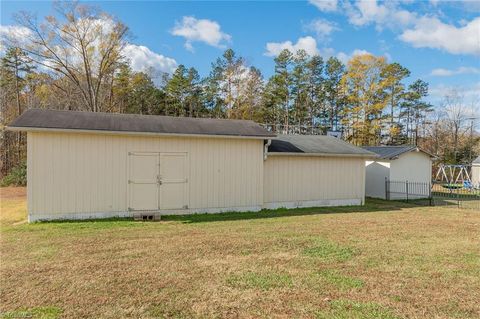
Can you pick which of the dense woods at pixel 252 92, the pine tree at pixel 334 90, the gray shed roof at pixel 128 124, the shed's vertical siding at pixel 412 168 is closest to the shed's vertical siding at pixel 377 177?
the shed's vertical siding at pixel 412 168

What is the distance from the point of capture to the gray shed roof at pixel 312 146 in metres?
11.9

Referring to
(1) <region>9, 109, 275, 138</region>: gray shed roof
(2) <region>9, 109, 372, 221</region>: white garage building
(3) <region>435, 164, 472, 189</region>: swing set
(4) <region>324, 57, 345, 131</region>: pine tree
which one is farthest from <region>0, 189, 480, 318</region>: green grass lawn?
(4) <region>324, 57, 345, 131</region>: pine tree

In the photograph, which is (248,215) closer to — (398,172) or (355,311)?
(355,311)

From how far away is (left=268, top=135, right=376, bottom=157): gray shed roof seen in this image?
11.9 meters

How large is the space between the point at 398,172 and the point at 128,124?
1312cm

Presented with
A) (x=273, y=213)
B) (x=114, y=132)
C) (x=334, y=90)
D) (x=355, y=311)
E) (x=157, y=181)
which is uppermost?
(x=334, y=90)

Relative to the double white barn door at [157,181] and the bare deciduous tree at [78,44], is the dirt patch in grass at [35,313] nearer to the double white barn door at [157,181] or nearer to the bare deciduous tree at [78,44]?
the double white barn door at [157,181]

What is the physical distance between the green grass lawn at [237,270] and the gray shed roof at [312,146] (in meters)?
3.85

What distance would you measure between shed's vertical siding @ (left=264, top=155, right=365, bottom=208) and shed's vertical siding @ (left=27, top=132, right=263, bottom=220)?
0.95 m

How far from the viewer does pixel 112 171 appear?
359 inches

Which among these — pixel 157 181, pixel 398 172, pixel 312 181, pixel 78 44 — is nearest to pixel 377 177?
pixel 398 172

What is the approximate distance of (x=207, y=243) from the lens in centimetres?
650

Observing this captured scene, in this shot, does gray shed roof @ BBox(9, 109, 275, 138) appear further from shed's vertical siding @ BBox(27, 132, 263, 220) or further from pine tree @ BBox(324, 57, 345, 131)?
pine tree @ BBox(324, 57, 345, 131)

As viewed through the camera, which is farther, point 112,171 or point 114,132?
point 112,171
